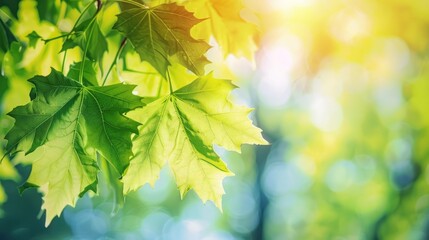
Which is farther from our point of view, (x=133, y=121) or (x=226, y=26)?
(x=226, y=26)

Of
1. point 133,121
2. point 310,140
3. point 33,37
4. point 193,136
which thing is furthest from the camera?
point 310,140

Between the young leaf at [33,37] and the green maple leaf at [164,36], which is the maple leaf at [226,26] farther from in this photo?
the young leaf at [33,37]

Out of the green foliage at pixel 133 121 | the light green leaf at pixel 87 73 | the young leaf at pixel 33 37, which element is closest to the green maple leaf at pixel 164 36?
the green foliage at pixel 133 121

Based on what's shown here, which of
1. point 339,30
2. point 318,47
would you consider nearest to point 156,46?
point 339,30

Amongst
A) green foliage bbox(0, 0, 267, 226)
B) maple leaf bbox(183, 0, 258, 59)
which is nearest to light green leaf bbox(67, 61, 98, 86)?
green foliage bbox(0, 0, 267, 226)

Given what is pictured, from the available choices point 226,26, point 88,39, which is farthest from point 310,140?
point 88,39

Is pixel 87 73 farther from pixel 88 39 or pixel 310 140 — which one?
pixel 310 140
